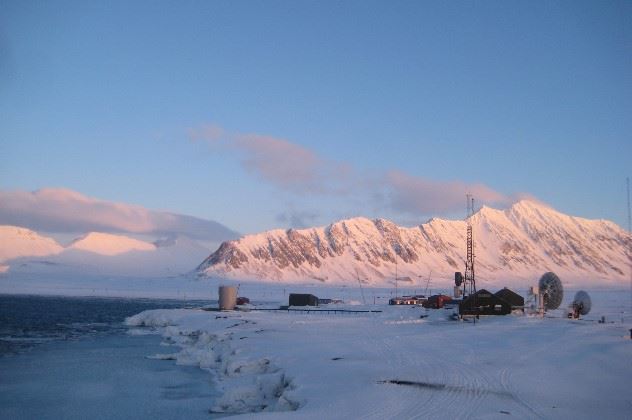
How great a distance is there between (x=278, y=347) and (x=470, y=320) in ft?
69.0

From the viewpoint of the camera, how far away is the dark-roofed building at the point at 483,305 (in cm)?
4844

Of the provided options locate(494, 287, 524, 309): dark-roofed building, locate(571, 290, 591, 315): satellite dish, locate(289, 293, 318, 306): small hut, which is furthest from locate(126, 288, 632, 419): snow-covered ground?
locate(289, 293, 318, 306): small hut

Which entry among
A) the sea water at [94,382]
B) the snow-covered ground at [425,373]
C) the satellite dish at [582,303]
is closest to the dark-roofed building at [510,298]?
the satellite dish at [582,303]

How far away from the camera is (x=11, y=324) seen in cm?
5569

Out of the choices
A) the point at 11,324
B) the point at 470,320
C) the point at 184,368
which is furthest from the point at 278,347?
the point at 11,324

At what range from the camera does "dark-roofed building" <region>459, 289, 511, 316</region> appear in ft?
159

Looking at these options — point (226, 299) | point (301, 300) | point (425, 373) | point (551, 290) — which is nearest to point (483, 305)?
point (551, 290)

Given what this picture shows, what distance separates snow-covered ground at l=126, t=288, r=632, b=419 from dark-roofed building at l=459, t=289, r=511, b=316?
11.1 m

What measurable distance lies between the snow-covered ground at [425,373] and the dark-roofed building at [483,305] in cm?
1115

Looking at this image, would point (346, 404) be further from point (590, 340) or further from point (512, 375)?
point (590, 340)

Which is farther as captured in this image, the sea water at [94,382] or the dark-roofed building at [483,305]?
the dark-roofed building at [483,305]

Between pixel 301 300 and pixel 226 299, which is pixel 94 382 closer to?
pixel 226 299

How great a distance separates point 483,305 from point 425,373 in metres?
29.8

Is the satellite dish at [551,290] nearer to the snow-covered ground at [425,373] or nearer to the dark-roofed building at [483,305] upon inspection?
the dark-roofed building at [483,305]
